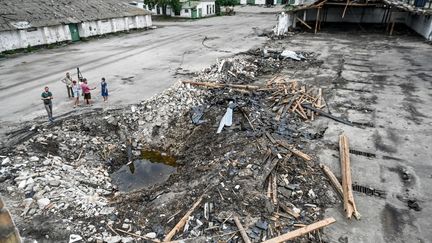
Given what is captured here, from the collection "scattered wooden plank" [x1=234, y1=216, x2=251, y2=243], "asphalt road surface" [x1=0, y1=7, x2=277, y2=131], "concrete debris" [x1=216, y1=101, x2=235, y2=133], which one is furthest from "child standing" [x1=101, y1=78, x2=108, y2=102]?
"scattered wooden plank" [x1=234, y1=216, x2=251, y2=243]

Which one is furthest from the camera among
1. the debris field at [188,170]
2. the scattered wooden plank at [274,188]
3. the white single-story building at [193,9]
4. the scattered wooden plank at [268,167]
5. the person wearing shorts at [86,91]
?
the white single-story building at [193,9]

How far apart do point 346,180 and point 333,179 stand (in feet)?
1.29

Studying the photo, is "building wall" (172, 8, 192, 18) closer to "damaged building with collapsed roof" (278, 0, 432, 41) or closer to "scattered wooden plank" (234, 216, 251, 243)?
"damaged building with collapsed roof" (278, 0, 432, 41)

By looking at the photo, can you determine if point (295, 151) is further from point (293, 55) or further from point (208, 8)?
point (208, 8)

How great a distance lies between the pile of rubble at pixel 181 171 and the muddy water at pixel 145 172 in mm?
343

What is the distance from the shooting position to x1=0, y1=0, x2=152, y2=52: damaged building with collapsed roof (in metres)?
28.3

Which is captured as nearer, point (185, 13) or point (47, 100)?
point (47, 100)

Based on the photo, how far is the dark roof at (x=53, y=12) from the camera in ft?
94.4

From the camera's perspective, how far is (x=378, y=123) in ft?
46.0

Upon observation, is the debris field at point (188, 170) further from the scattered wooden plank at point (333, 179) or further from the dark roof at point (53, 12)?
the dark roof at point (53, 12)

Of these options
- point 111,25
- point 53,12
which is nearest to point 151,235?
point 53,12

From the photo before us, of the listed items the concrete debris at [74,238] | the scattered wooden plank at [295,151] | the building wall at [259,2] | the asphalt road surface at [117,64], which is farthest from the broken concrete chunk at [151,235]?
the building wall at [259,2]

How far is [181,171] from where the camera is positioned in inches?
457

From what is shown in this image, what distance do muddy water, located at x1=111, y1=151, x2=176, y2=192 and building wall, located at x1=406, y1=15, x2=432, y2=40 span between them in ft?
102
